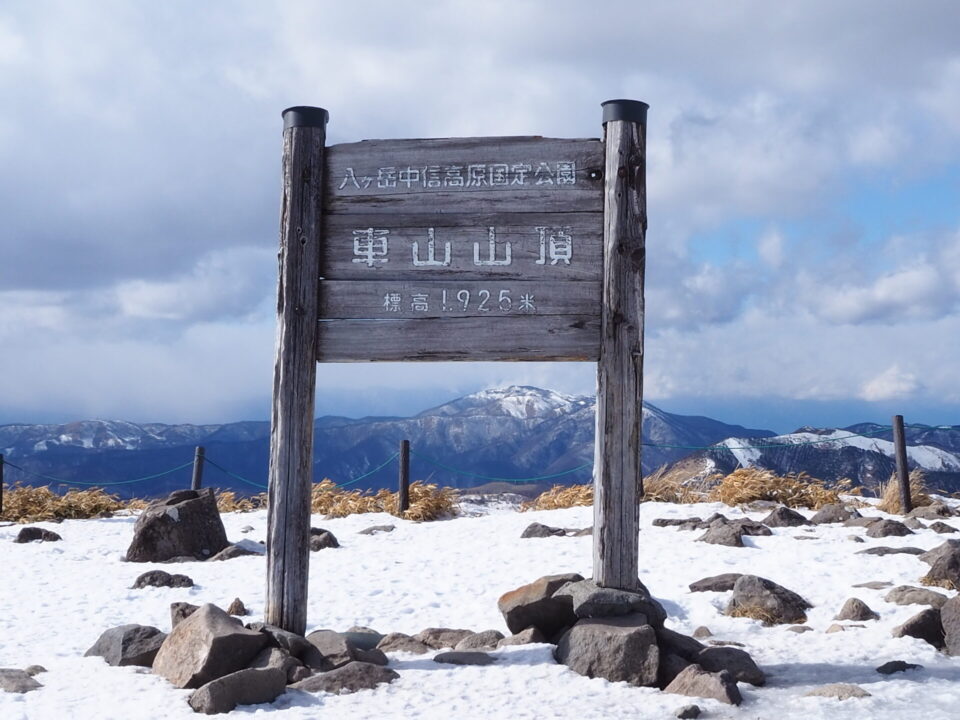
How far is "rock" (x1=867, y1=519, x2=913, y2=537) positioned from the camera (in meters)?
11.7

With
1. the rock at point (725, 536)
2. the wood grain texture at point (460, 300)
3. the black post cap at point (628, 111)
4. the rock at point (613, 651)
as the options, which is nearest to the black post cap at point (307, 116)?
the wood grain texture at point (460, 300)

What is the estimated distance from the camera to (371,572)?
10391 millimetres

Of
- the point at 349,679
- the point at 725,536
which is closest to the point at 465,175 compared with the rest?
the point at 349,679

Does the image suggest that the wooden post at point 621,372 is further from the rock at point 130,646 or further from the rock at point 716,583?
the rock at point 130,646

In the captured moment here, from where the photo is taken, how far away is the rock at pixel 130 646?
6738 millimetres

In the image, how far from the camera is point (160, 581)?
992 cm

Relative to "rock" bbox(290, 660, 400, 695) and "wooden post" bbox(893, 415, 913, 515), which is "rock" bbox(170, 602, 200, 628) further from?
"wooden post" bbox(893, 415, 913, 515)

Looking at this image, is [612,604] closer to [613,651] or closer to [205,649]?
[613,651]

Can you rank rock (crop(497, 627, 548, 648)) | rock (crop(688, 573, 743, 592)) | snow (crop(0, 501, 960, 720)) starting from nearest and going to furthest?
snow (crop(0, 501, 960, 720)) → rock (crop(497, 627, 548, 648)) → rock (crop(688, 573, 743, 592))

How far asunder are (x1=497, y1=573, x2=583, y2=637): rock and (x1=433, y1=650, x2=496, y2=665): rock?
62cm

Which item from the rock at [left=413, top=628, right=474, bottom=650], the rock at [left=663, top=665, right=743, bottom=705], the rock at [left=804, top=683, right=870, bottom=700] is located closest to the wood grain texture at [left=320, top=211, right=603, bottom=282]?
the rock at [left=413, top=628, right=474, bottom=650]

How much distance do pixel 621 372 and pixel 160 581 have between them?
5638mm

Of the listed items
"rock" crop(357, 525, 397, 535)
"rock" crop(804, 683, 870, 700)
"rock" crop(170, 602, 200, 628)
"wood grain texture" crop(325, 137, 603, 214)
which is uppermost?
"wood grain texture" crop(325, 137, 603, 214)

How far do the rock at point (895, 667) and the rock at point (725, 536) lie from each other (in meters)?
4.44
